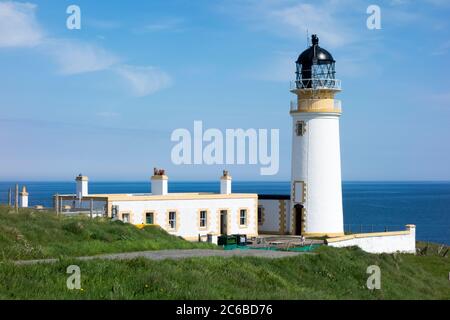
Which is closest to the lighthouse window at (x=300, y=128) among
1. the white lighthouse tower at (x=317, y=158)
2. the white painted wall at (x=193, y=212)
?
the white lighthouse tower at (x=317, y=158)

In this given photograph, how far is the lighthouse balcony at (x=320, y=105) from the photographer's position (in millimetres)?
37312

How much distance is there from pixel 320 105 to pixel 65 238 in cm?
1850

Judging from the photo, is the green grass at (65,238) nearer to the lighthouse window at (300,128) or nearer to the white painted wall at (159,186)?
the white painted wall at (159,186)

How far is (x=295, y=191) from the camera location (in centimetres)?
3791

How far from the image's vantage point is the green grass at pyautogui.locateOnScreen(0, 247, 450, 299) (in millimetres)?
13391

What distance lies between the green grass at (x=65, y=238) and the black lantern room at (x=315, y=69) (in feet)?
46.0

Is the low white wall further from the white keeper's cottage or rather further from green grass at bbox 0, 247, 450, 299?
green grass at bbox 0, 247, 450, 299

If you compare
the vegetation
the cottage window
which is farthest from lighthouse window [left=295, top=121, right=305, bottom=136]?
the vegetation

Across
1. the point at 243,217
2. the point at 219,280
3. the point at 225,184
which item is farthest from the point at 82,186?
the point at 219,280

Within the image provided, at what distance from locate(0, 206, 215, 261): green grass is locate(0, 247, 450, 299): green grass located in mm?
3926

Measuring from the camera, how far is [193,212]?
3534cm

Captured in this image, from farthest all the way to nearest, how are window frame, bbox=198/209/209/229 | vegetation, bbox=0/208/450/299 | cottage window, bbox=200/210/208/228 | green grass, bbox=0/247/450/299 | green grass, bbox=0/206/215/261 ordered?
cottage window, bbox=200/210/208/228 → window frame, bbox=198/209/209/229 → green grass, bbox=0/206/215/261 → vegetation, bbox=0/208/450/299 → green grass, bbox=0/247/450/299
